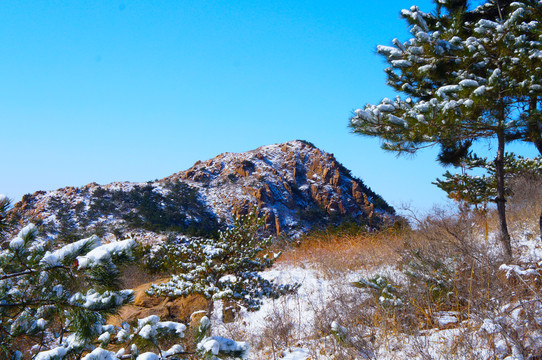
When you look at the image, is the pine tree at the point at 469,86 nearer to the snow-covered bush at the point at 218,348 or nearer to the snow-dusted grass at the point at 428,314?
the snow-dusted grass at the point at 428,314

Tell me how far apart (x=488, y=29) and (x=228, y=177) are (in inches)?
1242

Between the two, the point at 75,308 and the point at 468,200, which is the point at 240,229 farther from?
the point at 468,200

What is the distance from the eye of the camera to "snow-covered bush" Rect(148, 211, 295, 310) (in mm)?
5156

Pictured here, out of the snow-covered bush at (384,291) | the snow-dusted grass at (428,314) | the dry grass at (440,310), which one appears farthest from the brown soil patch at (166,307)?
the snow-covered bush at (384,291)

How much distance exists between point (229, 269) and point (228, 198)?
2708 centimetres

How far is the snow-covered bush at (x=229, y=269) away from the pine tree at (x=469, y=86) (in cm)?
226

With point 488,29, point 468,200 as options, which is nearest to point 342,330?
point 488,29

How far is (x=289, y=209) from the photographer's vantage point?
32.4 meters

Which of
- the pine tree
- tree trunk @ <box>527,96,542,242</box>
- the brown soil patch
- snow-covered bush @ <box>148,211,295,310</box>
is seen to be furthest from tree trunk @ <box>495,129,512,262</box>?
the brown soil patch

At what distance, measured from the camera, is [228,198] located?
32156 mm

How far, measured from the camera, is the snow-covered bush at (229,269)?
203 inches

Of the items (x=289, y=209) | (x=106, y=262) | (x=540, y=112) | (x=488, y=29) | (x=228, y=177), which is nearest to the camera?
(x=106, y=262)

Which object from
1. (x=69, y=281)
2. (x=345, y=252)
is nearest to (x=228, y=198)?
(x=345, y=252)

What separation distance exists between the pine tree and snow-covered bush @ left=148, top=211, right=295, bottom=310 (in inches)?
89.1
